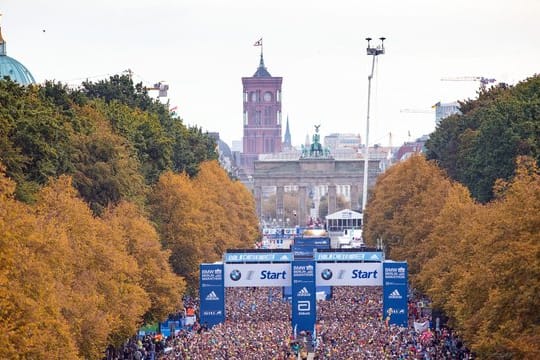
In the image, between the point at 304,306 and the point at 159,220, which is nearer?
the point at 304,306

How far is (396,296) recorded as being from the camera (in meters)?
Answer: 84.8

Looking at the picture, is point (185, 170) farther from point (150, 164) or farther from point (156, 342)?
point (156, 342)

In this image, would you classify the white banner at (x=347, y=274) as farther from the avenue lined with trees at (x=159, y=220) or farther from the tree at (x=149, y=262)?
the tree at (x=149, y=262)

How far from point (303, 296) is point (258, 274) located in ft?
18.0

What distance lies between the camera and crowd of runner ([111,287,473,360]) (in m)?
69.6

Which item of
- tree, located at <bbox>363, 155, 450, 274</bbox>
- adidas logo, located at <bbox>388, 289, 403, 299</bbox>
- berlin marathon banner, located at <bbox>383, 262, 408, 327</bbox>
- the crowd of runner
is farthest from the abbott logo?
tree, located at <bbox>363, 155, 450, 274</bbox>

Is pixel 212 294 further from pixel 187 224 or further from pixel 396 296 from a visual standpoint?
pixel 187 224

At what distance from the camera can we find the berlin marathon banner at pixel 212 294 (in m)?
84.7

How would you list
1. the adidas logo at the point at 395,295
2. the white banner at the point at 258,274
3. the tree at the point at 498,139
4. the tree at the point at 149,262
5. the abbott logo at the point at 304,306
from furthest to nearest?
the tree at the point at 498,139 < the white banner at the point at 258,274 < the adidas logo at the point at 395,295 < the abbott logo at the point at 304,306 < the tree at the point at 149,262

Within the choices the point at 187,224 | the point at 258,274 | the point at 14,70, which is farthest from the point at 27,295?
the point at 14,70

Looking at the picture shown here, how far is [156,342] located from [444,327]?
650 inches

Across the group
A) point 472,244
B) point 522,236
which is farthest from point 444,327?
point 522,236

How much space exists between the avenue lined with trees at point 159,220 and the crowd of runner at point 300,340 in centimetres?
217

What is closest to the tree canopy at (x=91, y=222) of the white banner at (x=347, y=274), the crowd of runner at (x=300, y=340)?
the crowd of runner at (x=300, y=340)
